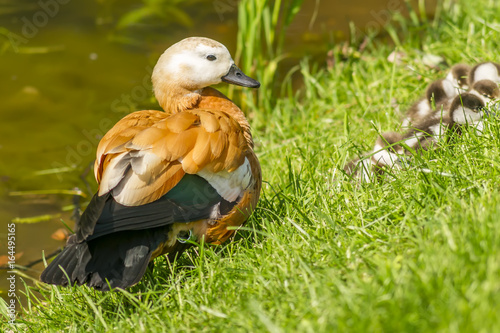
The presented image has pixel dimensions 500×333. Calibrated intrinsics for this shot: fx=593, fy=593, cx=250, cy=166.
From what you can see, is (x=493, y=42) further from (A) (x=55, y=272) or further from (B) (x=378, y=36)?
(A) (x=55, y=272)

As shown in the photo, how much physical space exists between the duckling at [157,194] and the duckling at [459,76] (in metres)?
1.55

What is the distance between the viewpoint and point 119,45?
22.0 feet

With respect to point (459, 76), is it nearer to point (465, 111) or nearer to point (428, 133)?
point (465, 111)

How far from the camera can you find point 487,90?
345 cm

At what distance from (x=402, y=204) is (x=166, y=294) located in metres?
1.13

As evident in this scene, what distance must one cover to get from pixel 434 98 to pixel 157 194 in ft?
6.97

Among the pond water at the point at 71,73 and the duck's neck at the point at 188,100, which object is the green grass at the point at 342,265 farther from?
the pond water at the point at 71,73

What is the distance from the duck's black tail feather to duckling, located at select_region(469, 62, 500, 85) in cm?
225

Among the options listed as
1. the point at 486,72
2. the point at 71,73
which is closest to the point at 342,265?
the point at 486,72

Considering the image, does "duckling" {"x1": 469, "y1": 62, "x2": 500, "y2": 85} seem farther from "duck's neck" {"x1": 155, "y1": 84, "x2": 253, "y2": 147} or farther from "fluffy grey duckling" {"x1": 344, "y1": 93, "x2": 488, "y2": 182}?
"duck's neck" {"x1": 155, "y1": 84, "x2": 253, "y2": 147}

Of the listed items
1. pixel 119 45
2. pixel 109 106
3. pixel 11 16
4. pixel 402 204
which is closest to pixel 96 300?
pixel 402 204

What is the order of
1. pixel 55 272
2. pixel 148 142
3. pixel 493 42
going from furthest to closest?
1. pixel 493 42
2. pixel 148 142
3. pixel 55 272

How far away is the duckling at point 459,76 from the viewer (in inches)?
154

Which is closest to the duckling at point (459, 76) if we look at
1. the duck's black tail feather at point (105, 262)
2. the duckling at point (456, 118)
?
the duckling at point (456, 118)
